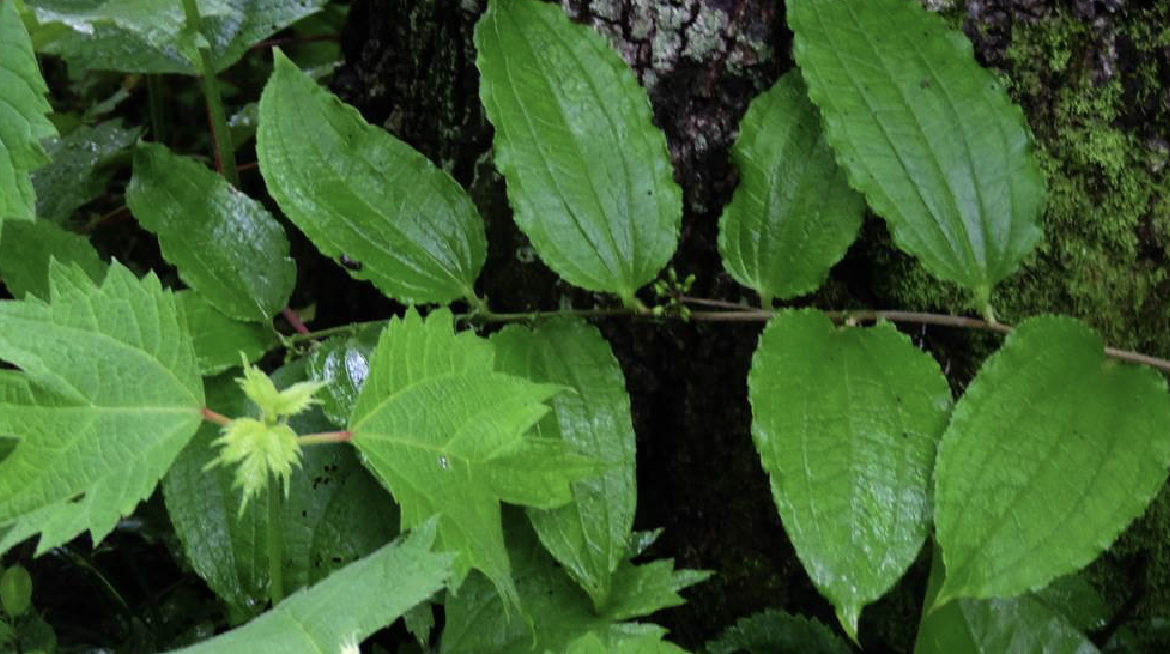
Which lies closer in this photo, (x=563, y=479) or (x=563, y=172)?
(x=563, y=479)

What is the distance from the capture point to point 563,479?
3.20 ft

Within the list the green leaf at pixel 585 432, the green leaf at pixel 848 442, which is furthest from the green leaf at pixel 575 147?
the green leaf at pixel 848 442

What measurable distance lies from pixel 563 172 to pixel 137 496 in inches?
21.8

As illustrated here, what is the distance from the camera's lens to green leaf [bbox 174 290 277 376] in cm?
115

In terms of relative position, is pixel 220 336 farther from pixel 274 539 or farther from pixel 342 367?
pixel 274 539

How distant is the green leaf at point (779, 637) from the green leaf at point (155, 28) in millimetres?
987

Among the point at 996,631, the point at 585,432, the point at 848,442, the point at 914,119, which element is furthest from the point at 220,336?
the point at 996,631

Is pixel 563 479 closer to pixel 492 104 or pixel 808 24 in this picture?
pixel 492 104

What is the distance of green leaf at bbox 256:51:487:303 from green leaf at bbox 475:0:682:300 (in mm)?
109

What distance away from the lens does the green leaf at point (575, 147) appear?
1085 millimetres

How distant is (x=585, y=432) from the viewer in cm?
109

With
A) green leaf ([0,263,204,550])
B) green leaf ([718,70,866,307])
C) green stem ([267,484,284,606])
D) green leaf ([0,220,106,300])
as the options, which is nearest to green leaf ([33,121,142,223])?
green leaf ([0,220,106,300])

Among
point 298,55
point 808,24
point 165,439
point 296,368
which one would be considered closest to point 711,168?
point 808,24

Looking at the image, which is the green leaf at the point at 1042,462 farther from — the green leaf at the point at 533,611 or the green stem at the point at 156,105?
the green stem at the point at 156,105
